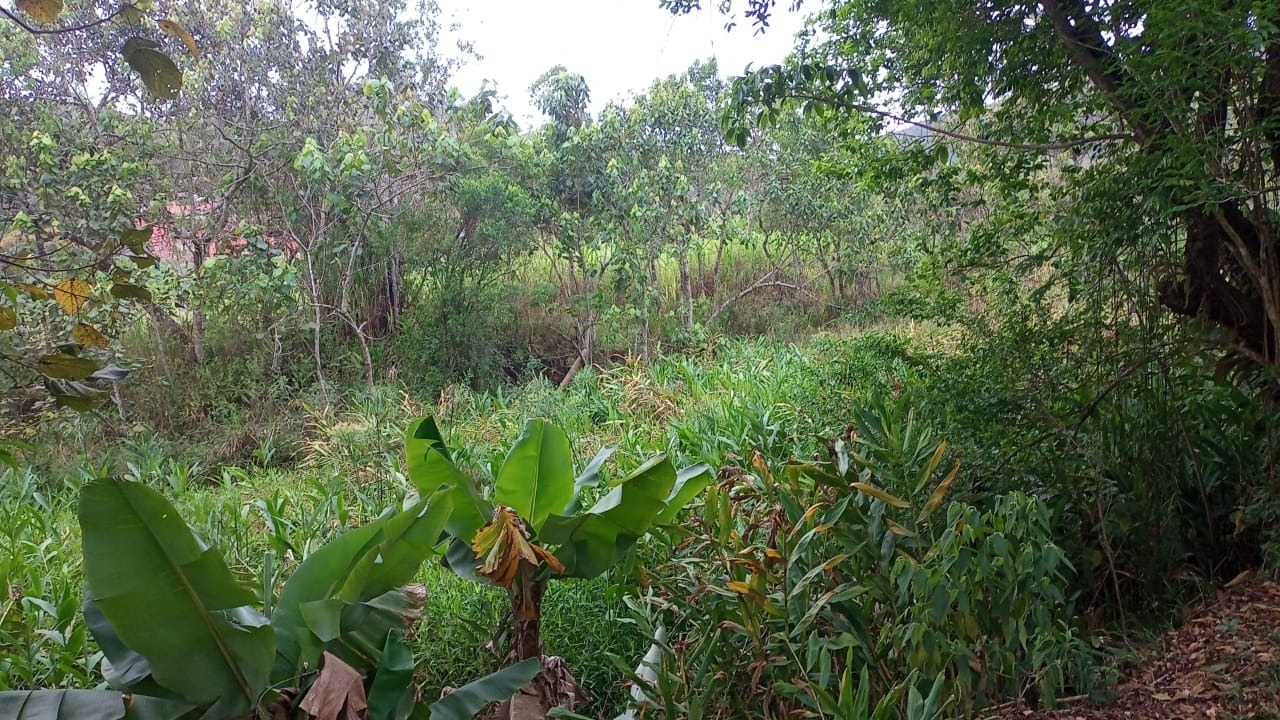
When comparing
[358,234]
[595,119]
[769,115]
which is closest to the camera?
[769,115]

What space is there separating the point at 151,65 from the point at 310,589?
117cm

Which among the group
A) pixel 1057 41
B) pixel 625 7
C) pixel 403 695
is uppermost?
pixel 625 7

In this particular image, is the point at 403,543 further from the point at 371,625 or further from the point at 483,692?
the point at 483,692

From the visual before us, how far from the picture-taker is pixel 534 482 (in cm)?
214

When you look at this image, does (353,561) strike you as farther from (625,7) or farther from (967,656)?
(625,7)

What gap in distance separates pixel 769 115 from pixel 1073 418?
1.65 m

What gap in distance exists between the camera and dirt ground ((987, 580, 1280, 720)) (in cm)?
170

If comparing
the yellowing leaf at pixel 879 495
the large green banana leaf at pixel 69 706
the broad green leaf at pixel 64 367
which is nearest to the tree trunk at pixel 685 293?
the yellowing leaf at pixel 879 495

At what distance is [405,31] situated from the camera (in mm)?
6926

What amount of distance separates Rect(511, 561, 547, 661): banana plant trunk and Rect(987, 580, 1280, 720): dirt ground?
42.8 inches

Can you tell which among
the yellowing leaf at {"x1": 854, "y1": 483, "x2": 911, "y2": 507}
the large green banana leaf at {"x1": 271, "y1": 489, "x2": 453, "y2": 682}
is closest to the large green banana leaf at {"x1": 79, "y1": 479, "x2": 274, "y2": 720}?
the large green banana leaf at {"x1": 271, "y1": 489, "x2": 453, "y2": 682}

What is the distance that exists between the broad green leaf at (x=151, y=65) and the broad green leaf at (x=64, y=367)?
1.24 ft

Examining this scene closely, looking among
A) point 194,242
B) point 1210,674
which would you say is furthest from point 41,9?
point 194,242

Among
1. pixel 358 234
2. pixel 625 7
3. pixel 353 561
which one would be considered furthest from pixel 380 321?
pixel 353 561
